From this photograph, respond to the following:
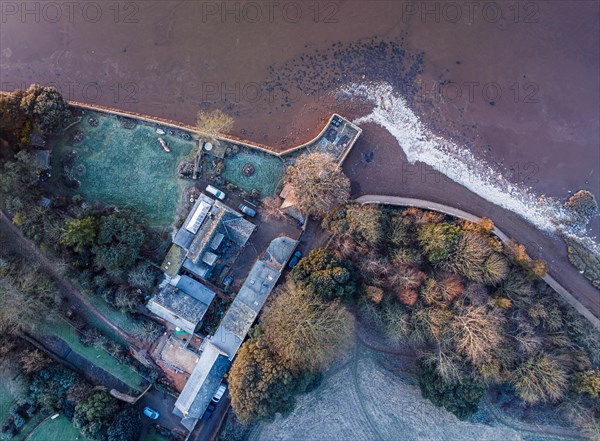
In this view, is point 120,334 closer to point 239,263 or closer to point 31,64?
point 239,263

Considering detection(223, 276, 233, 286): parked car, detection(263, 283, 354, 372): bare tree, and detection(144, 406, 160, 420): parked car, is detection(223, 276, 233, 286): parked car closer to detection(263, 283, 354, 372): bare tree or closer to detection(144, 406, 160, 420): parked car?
detection(263, 283, 354, 372): bare tree

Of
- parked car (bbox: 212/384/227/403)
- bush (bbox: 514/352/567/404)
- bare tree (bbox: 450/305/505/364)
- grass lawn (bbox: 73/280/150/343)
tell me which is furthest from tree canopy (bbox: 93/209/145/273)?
bush (bbox: 514/352/567/404)

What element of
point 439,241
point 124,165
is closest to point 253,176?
point 124,165

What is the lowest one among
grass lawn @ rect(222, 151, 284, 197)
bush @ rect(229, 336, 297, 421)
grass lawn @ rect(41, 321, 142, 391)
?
grass lawn @ rect(41, 321, 142, 391)

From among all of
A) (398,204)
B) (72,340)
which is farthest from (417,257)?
(72,340)

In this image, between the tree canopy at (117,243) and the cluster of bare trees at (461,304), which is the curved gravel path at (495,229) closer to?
the cluster of bare trees at (461,304)
